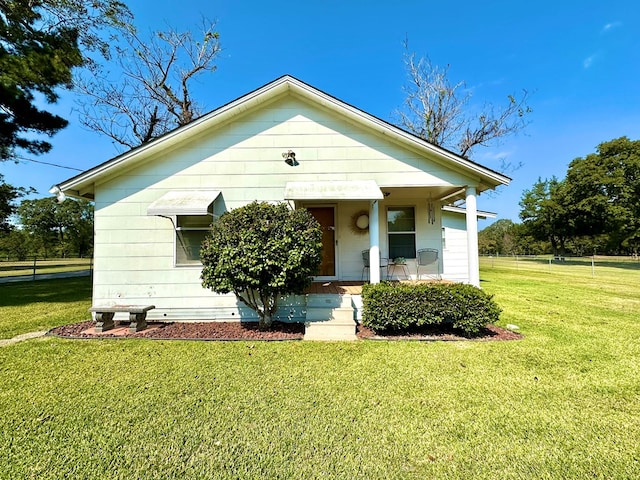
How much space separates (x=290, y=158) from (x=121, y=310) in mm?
5126

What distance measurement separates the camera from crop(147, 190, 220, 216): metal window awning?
6047 mm

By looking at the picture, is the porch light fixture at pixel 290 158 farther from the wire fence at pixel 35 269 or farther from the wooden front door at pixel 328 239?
the wire fence at pixel 35 269

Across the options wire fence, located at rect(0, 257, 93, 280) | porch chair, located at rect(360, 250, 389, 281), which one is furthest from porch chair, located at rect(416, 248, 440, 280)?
wire fence, located at rect(0, 257, 93, 280)

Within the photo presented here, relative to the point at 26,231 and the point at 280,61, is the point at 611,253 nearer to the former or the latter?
the point at 280,61

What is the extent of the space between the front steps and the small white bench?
12.0ft

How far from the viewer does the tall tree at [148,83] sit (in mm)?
14867

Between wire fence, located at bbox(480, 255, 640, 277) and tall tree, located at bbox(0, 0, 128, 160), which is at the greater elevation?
tall tree, located at bbox(0, 0, 128, 160)

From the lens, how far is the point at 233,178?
6.94 m

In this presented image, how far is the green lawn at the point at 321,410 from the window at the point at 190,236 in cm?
217

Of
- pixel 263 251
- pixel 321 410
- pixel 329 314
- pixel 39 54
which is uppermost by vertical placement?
pixel 39 54

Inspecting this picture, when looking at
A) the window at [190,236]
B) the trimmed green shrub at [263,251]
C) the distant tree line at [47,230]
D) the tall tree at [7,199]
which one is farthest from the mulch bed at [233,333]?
the distant tree line at [47,230]

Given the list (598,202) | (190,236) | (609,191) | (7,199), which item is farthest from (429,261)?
(609,191)

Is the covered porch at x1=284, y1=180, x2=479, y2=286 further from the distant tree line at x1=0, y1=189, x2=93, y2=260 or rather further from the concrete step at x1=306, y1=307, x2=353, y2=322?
the distant tree line at x1=0, y1=189, x2=93, y2=260

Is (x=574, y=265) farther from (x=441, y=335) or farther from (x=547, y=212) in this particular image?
(x=441, y=335)
